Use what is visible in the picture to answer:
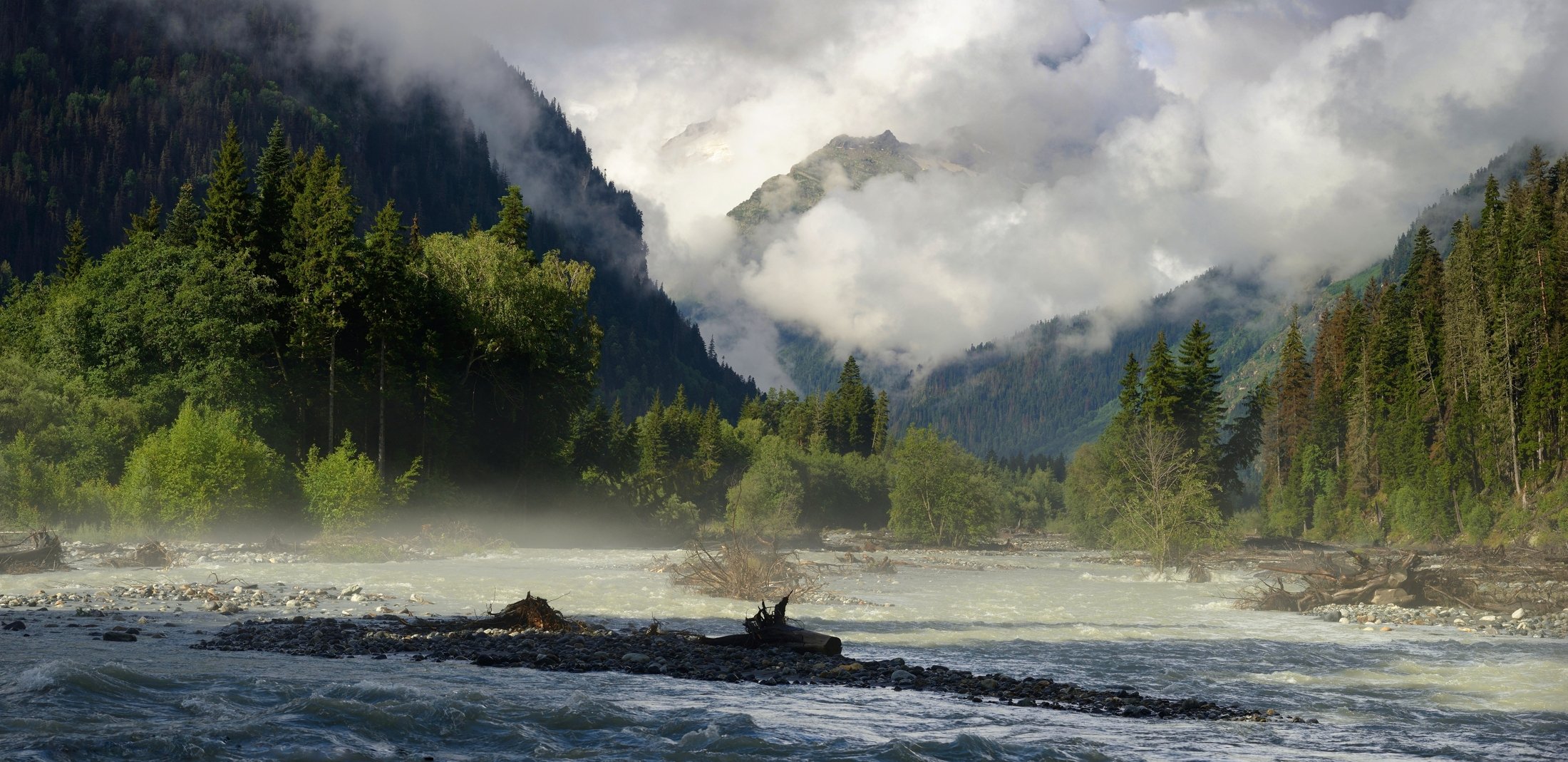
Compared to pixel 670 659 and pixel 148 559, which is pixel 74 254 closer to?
pixel 148 559

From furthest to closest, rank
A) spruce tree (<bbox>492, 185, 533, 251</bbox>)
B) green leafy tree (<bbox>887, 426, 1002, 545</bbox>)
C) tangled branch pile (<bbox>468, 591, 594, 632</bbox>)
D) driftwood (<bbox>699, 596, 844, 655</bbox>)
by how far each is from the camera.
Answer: green leafy tree (<bbox>887, 426, 1002, 545</bbox>) < spruce tree (<bbox>492, 185, 533, 251</bbox>) < tangled branch pile (<bbox>468, 591, 594, 632</bbox>) < driftwood (<bbox>699, 596, 844, 655</bbox>)

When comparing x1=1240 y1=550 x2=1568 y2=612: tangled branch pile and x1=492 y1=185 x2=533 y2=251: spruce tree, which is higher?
x1=492 y1=185 x2=533 y2=251: spruce tree

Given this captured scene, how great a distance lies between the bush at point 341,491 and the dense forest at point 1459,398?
6282 cm

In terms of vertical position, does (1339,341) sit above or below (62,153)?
below

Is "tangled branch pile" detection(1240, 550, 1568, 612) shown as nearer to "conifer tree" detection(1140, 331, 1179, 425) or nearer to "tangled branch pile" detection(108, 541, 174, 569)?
"tangled branch pile" detection(108, 541, 174, 569)

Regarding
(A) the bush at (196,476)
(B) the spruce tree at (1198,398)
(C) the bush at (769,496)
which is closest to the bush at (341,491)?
(A) the bush at (196,476)

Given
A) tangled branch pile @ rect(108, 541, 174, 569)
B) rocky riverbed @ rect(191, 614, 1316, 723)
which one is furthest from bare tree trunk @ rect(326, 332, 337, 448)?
rocky riverbed @ rect(191, 614, 1316, 723)

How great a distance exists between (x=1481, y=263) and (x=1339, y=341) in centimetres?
3634

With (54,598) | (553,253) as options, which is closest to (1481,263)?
(553,253)

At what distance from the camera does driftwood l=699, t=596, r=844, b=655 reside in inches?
784

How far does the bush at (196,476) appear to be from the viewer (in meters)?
44.4

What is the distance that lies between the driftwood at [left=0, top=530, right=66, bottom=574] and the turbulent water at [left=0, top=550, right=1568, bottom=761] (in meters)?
3.21

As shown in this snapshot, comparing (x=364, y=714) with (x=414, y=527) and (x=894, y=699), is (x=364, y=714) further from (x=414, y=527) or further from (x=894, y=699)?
(x=414, y=527)

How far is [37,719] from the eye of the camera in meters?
11.7
